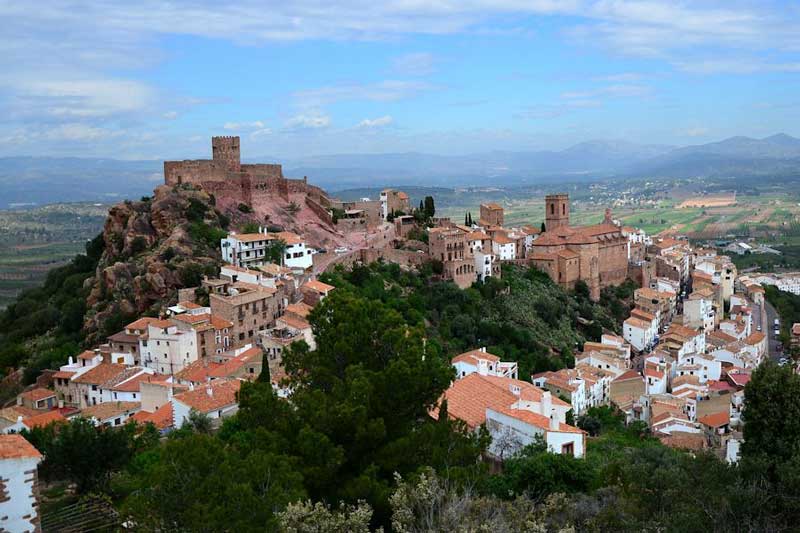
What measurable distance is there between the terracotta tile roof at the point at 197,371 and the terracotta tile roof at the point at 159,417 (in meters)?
1.69

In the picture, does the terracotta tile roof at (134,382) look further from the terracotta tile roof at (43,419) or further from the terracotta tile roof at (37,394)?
the terracotta tile roof at (37,394)

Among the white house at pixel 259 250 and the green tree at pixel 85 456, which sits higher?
the white house at pixel 259 250

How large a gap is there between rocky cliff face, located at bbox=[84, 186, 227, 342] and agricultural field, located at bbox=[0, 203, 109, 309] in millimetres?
25434

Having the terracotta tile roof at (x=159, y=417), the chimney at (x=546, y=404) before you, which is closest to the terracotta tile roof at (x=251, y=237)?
the terracotta tile roof at (x=159, y=417)

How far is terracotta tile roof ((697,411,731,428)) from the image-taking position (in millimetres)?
31250

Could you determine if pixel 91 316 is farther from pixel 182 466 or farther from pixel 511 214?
pixel 511 214

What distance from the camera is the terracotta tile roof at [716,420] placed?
31.2 m

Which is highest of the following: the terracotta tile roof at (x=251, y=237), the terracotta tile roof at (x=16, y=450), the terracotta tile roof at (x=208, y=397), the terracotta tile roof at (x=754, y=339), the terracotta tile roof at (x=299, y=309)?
the terracotta tile roof at (x=251, y=237)

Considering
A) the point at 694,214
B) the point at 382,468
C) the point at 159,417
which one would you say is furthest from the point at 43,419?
the point at 694,214

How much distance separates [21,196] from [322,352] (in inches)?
7240

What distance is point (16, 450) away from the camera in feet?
35.5

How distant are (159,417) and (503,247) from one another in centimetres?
3193

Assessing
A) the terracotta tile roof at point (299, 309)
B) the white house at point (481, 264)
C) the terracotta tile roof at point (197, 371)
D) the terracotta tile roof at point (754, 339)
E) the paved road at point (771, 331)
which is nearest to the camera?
the terracotta tile roof at point (197, 371)

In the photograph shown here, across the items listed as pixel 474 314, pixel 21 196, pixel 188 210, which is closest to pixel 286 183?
pixel 188 210
